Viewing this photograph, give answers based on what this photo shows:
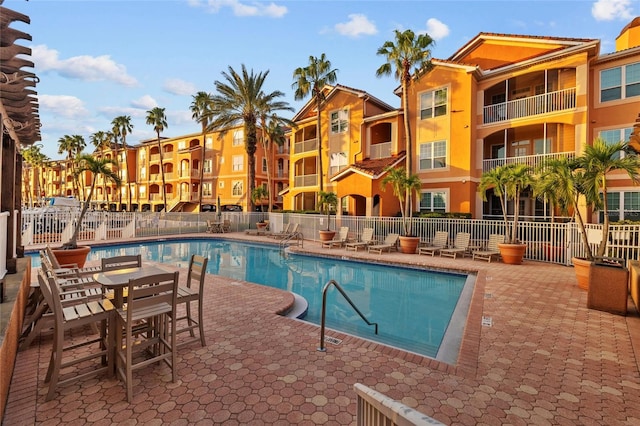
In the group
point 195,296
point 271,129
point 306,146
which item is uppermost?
point 271,129

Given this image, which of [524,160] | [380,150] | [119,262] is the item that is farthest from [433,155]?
[119,262]

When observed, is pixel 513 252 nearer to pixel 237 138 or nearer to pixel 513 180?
pixel 513 180

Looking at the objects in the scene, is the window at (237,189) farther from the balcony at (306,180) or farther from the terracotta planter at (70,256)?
the terracotta planter at (70,256)

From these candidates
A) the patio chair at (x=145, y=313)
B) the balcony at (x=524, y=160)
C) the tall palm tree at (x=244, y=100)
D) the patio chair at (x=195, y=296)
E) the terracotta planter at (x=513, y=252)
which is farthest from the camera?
the tall palm tree at (x=244, y=100)

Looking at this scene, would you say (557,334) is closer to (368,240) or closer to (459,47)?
(368,240)

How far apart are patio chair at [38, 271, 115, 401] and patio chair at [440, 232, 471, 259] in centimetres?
1301

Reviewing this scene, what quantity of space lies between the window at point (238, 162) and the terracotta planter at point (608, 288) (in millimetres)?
35044

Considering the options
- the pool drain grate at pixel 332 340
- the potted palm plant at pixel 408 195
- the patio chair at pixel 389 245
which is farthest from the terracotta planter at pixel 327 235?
the pool drain grate at pixel 332 340

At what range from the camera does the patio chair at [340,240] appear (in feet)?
54.7

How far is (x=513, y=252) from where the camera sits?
1196 cm

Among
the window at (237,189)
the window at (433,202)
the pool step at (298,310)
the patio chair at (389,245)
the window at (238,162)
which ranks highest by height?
the window at (238,162)

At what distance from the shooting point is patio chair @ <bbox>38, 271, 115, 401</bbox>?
3.45 m

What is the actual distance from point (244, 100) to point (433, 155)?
54.8 feet

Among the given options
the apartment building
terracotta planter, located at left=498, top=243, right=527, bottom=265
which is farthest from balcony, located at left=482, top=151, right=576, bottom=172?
terracotta planter, located at left=498, top=243, right=527, bottom=265
